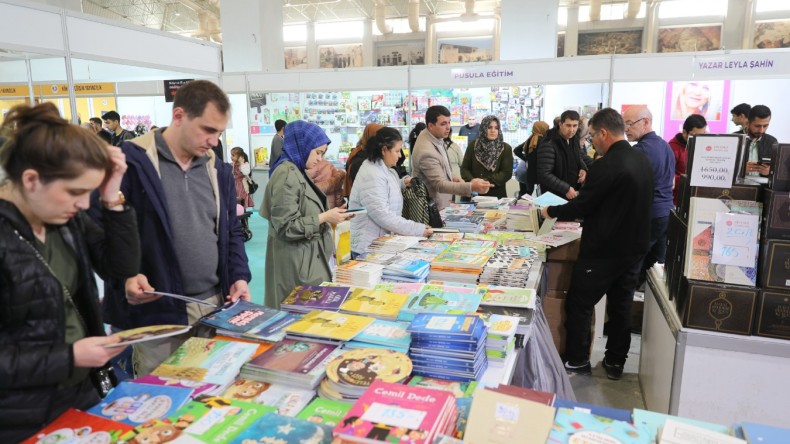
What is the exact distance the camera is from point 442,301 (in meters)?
2.05

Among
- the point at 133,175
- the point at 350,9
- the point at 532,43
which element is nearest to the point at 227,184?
the point at 133,175

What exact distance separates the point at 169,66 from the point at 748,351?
5.12m

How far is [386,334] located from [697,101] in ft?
21.6

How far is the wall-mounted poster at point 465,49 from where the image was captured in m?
16.5

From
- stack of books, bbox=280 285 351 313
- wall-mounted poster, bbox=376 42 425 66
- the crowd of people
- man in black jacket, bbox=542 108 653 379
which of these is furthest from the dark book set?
wall-mounted poster, bbox=376 42 425 66

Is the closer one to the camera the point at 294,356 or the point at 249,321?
the point at 294,356

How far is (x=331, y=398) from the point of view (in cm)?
146

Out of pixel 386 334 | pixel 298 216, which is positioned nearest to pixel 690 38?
pixel 298 216

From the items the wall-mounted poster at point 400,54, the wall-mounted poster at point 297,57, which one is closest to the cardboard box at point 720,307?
the wall-mounted poster at point 400,54

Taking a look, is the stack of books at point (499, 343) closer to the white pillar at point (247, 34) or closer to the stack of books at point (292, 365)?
the stack of books at point (292, 365)

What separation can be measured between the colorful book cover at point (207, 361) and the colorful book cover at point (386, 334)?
373mm

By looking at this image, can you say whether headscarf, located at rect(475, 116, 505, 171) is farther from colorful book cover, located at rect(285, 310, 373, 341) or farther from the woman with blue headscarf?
colorful book cover, located at rect(285, 310, 373, 341)

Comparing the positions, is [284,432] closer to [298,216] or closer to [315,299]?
[315,299]

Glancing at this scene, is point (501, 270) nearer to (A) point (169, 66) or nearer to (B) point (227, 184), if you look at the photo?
(B) point (227, 184)
